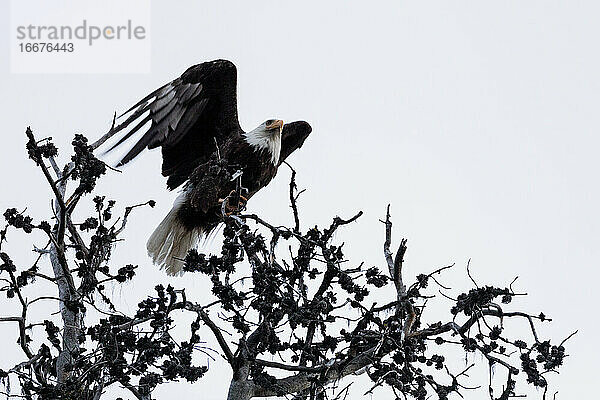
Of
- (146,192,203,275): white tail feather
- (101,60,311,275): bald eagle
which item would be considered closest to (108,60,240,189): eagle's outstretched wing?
(101,60,311,275): bald eagle

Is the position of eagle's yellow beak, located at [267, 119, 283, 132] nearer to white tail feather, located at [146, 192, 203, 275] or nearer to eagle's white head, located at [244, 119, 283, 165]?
eagle's white head, located at [244, 119, 283, 165]

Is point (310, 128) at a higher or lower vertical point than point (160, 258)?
higher

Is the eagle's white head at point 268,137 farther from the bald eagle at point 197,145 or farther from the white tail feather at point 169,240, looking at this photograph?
the white tail feather at point 169,240

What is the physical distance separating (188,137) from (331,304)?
3244 mm

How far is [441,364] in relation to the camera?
3607 millimetres

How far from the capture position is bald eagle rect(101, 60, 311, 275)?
6438 mm

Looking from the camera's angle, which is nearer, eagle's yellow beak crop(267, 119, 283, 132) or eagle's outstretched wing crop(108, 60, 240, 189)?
eagle's outstretched wing crop(108, 60, 240, 189)

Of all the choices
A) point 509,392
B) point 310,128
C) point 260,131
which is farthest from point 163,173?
point 509,392

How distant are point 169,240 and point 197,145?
731mm

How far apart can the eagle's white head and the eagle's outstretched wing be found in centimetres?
21

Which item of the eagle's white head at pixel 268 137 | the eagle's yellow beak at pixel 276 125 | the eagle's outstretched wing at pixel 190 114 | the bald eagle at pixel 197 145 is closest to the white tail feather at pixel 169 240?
the bald eagle at pixel 197 145

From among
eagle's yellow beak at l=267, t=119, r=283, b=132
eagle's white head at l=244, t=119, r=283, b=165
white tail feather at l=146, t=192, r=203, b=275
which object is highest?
eagle's yellow beak at l=267, t=119, r=283, b=132

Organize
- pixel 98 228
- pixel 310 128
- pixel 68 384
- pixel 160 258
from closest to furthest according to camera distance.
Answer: pixel 68 384 < pixel 98 228 < pixel 160 258 < pixel 310 128

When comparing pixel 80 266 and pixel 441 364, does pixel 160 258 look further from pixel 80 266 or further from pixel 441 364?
pixel 441 364
